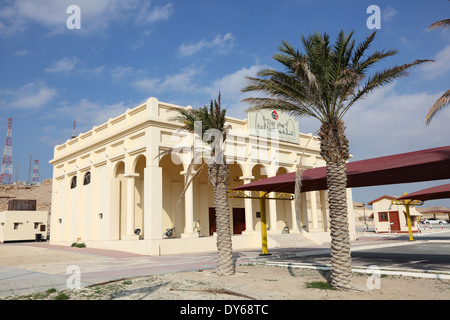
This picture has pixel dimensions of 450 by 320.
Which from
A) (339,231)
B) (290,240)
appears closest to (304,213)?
(290,240)

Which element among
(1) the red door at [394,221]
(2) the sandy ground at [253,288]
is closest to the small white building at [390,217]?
(1) the red door at [394,221]

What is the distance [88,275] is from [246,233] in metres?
15.7

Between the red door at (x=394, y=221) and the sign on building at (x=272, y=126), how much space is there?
19740 mm

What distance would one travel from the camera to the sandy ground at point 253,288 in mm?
8617

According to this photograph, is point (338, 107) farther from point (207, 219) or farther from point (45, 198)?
point (45, 198)

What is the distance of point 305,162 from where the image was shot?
32.8m

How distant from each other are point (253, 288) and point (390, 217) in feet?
129

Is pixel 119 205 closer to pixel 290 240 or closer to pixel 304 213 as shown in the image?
pixel 290 240

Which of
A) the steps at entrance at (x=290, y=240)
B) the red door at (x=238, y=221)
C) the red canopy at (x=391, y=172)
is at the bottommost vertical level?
the steps at entrance at (x=290, y=240)

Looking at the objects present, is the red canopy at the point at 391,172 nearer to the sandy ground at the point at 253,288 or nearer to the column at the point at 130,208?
the sandy ground at the point at 253,288
